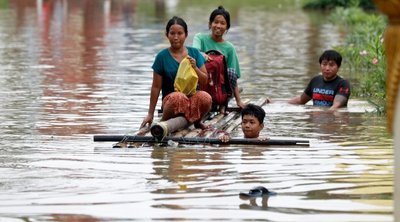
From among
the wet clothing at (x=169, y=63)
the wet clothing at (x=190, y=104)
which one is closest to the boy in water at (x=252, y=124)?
the wet clothing at (x=190, y=104)

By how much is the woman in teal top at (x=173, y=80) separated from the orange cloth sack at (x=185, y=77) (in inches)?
2.1

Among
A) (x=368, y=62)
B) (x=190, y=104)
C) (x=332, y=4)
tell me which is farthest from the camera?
(x=332, y=4)

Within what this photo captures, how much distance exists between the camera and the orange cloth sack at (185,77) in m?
11.2

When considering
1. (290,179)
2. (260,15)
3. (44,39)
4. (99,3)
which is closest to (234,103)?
(290,179)

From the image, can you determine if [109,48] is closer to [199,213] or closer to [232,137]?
[232,137]

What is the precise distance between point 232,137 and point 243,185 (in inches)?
94.2

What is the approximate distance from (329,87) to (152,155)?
14.0ft

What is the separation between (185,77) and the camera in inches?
441

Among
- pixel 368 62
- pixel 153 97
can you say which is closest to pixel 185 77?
pixel 153 97

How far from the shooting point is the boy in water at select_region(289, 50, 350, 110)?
13492mm

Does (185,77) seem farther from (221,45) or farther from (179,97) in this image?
(221,45)

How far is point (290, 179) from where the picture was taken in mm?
8617

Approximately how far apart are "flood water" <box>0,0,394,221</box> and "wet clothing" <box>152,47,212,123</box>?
0.63 metres

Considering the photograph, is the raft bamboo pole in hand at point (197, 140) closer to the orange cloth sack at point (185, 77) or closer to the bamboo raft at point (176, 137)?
the bamboo raft at point (176, 137)
